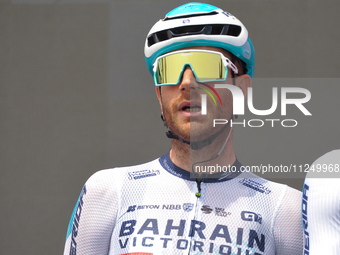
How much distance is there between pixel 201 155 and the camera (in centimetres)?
252

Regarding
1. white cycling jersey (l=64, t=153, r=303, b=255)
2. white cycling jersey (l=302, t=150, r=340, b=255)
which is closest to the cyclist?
white cycling jersey (l=64, t=153, r=303, b=255)

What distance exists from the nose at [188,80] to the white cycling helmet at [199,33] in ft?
A: 0.55

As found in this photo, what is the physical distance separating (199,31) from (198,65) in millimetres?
202

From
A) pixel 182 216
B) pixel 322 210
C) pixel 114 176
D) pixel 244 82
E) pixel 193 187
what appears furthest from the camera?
pixel 244 82

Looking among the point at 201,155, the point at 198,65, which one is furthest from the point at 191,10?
the point at 201,155

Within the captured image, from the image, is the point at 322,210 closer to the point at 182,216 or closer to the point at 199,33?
the point at 182,216

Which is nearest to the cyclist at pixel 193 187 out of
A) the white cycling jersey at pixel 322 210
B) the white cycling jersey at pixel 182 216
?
the white cycling jersey at pixel 182 216

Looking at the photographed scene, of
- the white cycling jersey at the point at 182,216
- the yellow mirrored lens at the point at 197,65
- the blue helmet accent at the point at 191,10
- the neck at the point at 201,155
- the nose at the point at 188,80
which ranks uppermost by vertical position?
the blue helmet accent at the point at 191,10

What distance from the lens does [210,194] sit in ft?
7.97

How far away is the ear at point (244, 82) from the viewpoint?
8.63 feet

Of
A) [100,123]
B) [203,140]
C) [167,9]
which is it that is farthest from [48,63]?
[203,140]

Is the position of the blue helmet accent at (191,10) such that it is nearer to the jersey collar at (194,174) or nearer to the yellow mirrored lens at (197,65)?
the yellow mirrored lens at (197,65)

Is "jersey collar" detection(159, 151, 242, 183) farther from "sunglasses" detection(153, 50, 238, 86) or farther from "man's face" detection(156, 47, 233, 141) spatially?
"sunglasses" detection(153, 50, 238, 86)

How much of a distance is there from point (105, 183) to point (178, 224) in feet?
1.67
